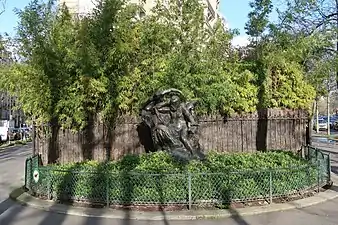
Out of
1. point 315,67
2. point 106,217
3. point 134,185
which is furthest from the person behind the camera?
point 315,67

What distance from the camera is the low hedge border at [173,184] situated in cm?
895

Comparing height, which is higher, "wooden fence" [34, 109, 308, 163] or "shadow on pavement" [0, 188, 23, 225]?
"wooden fence" [34, 109, 308, 163]

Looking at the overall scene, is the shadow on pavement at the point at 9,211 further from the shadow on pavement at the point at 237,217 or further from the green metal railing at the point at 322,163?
the green metal railing at the point at 322,163

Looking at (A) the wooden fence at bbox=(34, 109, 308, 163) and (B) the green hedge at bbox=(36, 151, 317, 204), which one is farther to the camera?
(A) the wooden fence at bbox=(34, 109, 308, 163)

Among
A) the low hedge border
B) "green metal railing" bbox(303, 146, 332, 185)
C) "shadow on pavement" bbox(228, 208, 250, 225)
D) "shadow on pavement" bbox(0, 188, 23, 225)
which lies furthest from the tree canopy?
"shadow on pavement" bbox(228, 208, 250, 225)

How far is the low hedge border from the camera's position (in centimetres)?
895

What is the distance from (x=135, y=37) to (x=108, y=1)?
1.48 meters

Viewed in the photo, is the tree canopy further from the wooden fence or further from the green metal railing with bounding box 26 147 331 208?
the green metal railing with bounding box 26 147 331 208

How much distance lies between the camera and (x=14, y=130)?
4662 centimetres

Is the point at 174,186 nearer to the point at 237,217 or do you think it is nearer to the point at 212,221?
the point at 212,221

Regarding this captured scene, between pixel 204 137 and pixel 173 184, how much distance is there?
592 cm

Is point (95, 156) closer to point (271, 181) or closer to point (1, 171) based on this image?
point (1, 171)

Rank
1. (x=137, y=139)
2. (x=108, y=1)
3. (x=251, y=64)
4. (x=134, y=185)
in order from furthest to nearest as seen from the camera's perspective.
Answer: (x=251, y=64) → (x=137, y=139) → (x=108, y=1) → (x=134, y=185)

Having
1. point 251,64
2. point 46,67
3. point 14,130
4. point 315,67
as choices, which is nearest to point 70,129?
point 46,67
